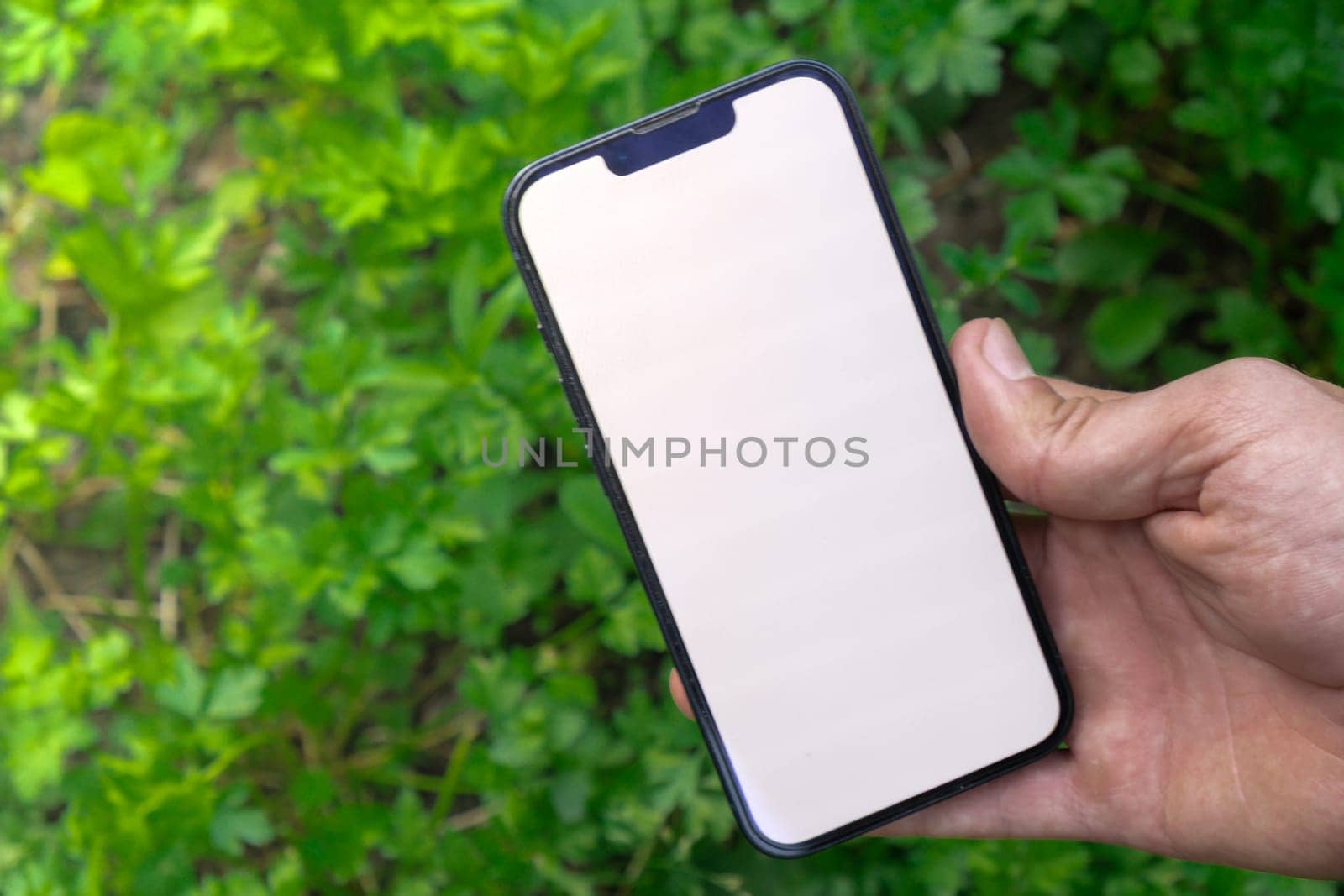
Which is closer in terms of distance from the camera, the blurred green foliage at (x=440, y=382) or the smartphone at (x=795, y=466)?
the smartphone at (x=795, y=466)

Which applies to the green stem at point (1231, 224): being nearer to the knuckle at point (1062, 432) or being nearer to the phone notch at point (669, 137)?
→ the knuckle at point (1062, 432)

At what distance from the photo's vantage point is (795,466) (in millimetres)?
1329

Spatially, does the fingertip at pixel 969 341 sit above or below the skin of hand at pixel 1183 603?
above

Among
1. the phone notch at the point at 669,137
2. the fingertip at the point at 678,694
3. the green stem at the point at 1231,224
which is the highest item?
the phone notch at the point at 669,137

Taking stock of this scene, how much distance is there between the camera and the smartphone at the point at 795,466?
4.22 ft

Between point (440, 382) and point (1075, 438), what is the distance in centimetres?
94

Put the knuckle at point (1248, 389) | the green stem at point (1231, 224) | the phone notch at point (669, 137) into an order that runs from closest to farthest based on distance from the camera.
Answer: the knuckle at point (1248, 389) → the phone notch at point (669, 137) → the green stem at point (1231, 224)

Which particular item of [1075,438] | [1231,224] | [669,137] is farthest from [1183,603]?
[1231,224]

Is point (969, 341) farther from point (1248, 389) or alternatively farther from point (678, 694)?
point (678, 694)

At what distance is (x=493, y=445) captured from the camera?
5.14 ft

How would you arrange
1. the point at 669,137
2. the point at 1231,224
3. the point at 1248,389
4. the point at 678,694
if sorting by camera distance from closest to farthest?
the point at 1248,389 < the point at 669,137 < the point at 678,694 < the point at 1231,224

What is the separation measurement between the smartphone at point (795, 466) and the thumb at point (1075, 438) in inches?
2.1

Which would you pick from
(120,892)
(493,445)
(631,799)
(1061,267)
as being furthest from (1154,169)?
(120,892)

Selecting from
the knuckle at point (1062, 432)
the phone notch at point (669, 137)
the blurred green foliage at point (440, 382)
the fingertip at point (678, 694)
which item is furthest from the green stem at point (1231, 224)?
the fingertip at point (678, 694)
